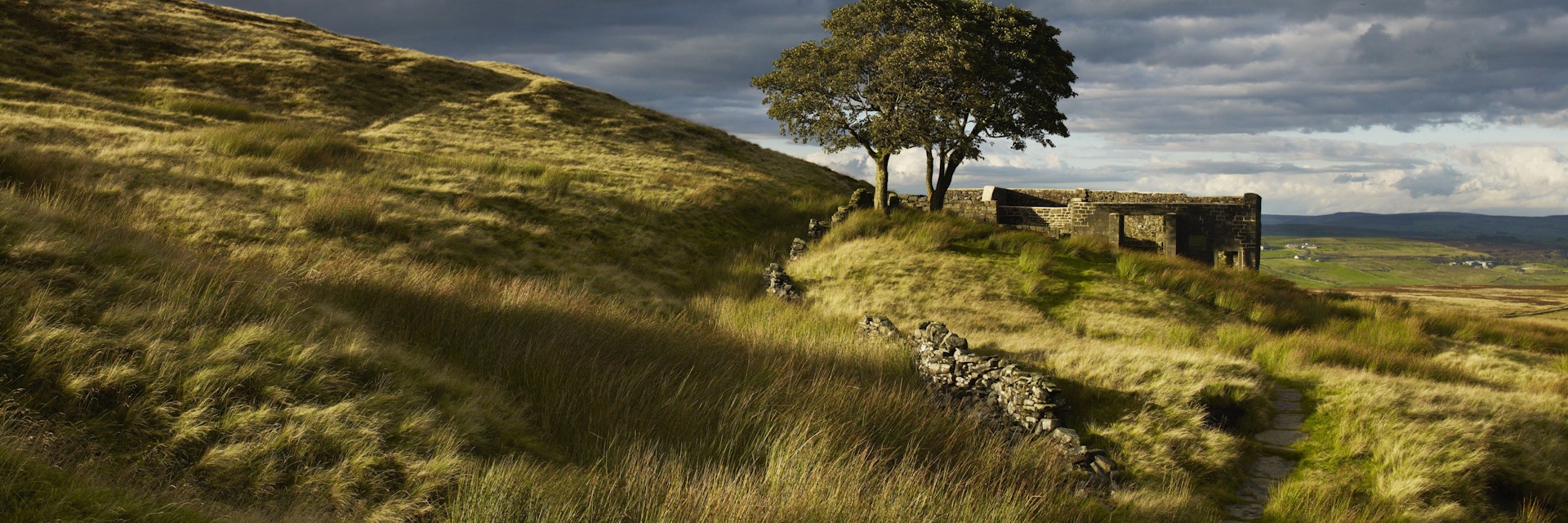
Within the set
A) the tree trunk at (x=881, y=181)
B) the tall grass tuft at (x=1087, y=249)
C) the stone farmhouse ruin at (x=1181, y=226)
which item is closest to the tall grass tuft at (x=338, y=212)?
the tree trunk at (x=881, y=181)

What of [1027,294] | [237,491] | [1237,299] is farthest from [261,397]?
[1237,299]

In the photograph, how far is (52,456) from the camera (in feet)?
13.2

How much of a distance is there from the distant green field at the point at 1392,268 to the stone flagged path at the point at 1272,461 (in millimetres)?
107561

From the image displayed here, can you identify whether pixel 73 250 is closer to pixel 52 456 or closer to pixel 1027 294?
pixel 52 456

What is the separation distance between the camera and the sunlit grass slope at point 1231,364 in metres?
7.86

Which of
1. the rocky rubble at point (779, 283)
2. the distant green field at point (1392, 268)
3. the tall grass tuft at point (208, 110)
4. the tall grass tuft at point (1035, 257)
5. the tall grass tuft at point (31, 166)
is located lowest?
the distant green field at point (1392, 268)

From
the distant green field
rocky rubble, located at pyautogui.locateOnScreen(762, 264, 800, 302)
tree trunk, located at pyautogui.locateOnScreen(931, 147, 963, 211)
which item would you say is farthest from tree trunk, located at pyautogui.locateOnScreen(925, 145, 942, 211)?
the distant green field

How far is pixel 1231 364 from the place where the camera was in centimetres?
1064

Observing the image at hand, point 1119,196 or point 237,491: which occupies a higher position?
point 1119,196

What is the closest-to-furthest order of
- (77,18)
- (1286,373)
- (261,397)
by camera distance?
(261,397)
(1286,373)
(77,18)

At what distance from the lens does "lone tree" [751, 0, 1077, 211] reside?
24.1m

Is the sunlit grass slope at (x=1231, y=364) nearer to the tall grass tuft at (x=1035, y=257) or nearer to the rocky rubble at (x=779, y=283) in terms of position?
the tall grass tuft at (x=1035, y=257)

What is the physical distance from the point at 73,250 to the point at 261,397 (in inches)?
103

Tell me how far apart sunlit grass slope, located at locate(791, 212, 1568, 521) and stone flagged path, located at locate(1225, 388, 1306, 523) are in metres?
0.15
